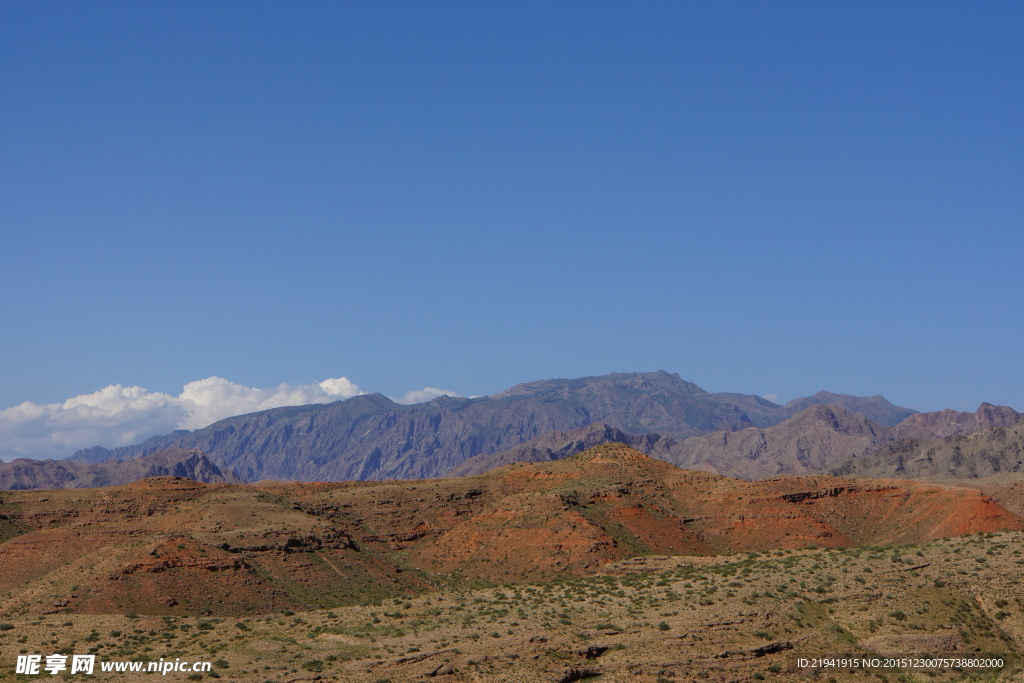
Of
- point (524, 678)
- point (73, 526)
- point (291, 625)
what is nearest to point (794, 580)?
point (524, 678)

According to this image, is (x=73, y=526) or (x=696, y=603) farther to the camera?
(x=73, y=526)

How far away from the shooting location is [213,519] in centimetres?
8319

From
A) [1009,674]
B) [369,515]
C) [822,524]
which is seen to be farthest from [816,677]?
[369,515]

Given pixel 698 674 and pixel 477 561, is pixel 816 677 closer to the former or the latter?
pixel 698 674

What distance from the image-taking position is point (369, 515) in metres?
96.5

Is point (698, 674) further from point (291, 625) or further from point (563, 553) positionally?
point (563, 553)

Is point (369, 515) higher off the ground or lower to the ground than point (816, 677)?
higher

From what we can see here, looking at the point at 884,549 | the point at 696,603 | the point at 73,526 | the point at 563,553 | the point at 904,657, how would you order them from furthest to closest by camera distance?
1. the point at 73,526
2. the point at 563,553
3. the point at 884,549
4. the point at 696,603
5. the point at 904,657

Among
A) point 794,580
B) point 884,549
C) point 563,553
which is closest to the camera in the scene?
point 794,580

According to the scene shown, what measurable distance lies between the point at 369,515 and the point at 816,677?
206 feet

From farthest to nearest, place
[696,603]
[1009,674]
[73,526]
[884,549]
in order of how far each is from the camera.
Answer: [73,526] < [884,549] < [696,603] < [1009,674]

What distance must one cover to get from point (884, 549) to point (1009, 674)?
24009 millimetres

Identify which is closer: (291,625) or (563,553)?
(291,625)

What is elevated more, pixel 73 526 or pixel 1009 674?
pixel 73 526
